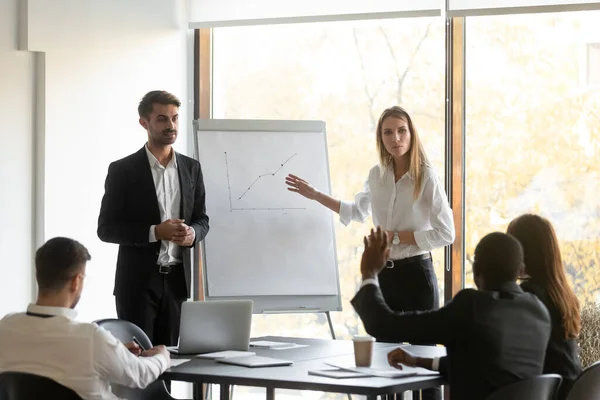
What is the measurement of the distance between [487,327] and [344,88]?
3.47 m

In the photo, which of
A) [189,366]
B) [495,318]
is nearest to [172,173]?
[189,366]

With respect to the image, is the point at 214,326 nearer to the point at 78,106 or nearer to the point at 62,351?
the point at 62,351

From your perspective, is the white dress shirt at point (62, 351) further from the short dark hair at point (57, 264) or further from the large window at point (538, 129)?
the large window at point (538, 129)

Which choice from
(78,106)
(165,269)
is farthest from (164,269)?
(78,106)

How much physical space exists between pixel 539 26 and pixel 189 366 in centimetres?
353

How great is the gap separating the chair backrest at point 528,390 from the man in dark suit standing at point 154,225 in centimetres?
207

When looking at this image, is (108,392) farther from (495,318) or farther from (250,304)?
(495,318)

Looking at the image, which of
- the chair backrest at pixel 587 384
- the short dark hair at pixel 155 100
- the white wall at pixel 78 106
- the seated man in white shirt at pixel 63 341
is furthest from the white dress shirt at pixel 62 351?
the white wall at pixel 78 106

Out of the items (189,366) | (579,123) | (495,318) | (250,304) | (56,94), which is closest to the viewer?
(495,318)

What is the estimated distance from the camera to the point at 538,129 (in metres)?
5.43

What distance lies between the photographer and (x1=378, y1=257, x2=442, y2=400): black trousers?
14.4 ft

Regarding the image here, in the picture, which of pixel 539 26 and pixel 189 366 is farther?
pixel 539 26

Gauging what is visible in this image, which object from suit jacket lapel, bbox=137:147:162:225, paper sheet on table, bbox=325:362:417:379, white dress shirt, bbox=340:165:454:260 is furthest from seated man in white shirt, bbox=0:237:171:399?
white dress shirt, bbox=340:165:454:260

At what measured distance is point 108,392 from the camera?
2.65 meters
